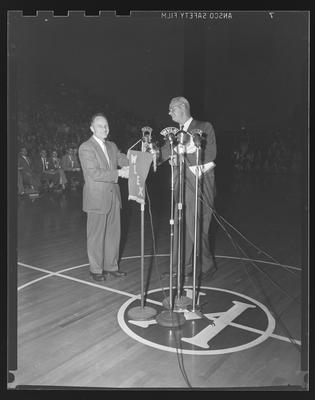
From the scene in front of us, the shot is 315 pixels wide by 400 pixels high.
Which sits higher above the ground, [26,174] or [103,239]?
[26,174]

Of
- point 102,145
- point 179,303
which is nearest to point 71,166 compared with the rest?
point 102,145

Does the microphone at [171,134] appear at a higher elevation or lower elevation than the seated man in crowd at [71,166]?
lower

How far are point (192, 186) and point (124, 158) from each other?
85cm

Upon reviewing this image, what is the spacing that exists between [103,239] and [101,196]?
1.66 ft

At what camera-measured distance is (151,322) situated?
11.9 ft

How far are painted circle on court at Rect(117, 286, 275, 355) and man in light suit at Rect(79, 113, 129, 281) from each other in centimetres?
75

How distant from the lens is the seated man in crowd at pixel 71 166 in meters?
12.2

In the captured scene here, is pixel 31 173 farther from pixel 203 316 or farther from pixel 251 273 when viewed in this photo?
pixel 203 316

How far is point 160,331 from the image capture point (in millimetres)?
3463

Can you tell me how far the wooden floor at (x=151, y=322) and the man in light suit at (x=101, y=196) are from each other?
0.27 m

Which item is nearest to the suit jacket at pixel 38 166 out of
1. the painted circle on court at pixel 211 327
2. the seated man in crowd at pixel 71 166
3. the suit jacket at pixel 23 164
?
the suit jacket at pixel 23 164

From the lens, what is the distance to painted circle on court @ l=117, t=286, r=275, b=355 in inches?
127

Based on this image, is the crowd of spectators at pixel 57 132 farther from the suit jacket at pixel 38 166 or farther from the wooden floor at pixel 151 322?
the wooden floor at pixel 151 322

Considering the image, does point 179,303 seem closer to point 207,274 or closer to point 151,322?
point 151,322
